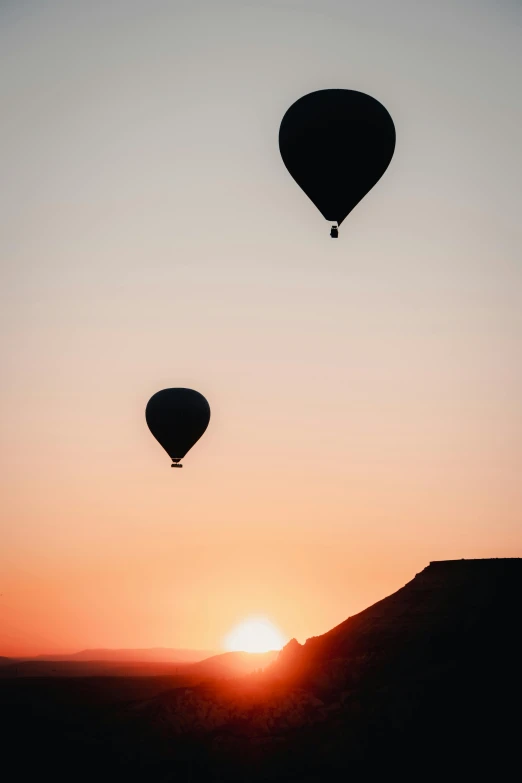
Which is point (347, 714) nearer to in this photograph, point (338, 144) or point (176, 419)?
point (176, 419)

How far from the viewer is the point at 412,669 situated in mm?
59656

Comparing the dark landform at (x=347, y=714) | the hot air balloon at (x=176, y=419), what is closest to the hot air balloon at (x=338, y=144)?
the hot air balloon at (x=176, y=419)

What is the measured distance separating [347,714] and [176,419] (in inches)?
910

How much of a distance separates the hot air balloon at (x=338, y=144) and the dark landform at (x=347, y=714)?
35153mm

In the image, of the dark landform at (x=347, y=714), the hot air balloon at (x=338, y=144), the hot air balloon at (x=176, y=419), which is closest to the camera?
the hot air balloon at (x=338, y=144)

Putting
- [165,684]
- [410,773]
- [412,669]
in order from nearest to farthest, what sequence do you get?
[410,773] → [412,669] → [165,684]

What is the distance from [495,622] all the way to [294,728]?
61.4ft

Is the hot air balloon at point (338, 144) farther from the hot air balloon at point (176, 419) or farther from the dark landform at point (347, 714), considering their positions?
the dark landform at point (347, 714)

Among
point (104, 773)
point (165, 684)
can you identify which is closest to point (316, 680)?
point (104, 773)

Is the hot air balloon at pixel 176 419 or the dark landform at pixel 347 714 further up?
the hot air balloon at pixel 176 419

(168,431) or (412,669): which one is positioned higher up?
(168,431)

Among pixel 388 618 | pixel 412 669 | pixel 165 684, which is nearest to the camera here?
pixel 412 669

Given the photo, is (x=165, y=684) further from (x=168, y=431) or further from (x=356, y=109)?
(x=356, y=109)

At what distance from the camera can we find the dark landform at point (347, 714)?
51.6 m
